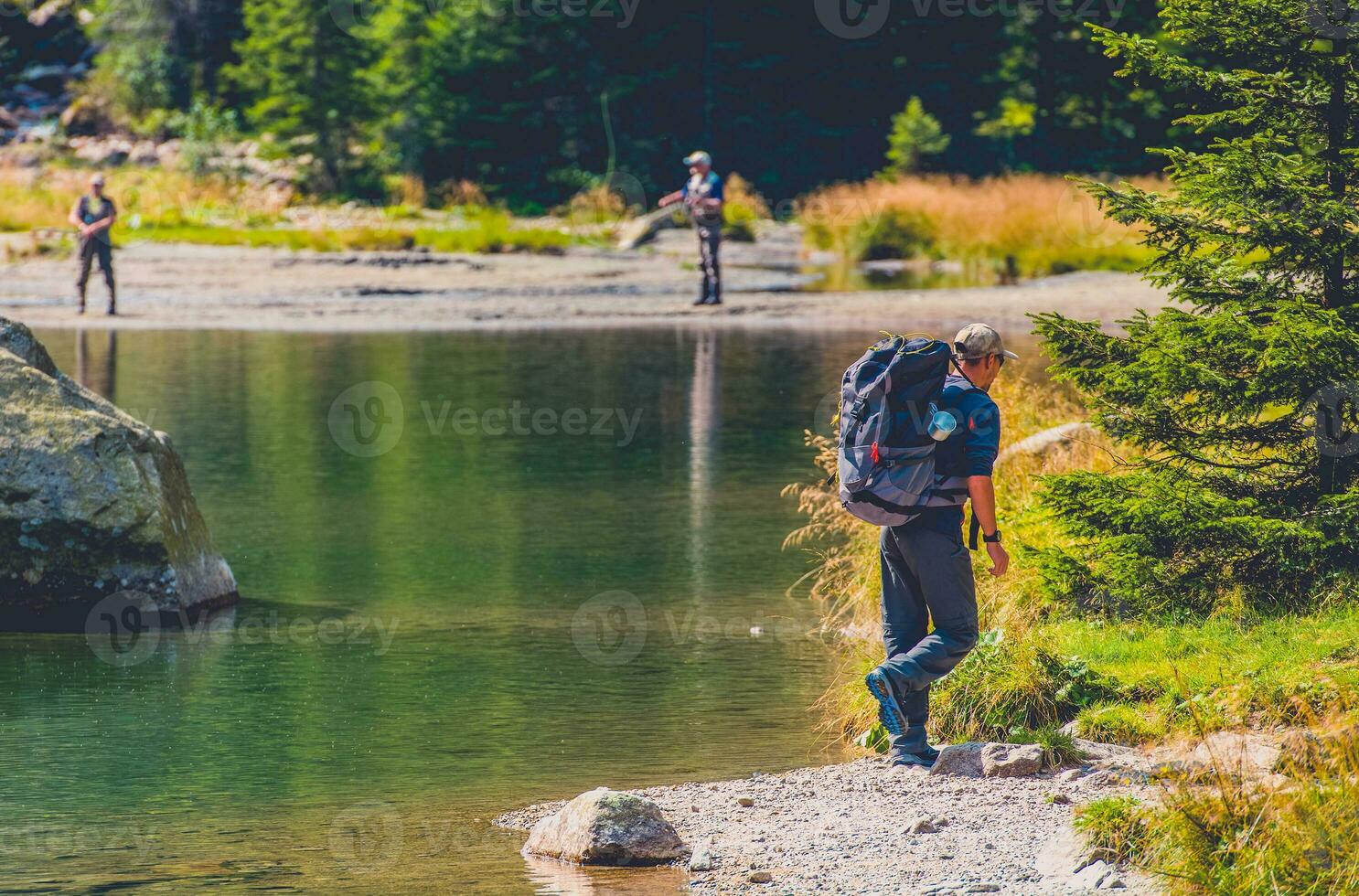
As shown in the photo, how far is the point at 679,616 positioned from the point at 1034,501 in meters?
2.15

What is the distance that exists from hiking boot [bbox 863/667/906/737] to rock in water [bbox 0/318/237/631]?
4.77 meters

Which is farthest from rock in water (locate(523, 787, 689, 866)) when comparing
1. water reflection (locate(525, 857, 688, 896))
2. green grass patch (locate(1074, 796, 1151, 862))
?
green grass patch (locate(1074, 796, 1151, 862))

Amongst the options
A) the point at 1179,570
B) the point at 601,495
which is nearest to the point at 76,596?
the point at 601,495

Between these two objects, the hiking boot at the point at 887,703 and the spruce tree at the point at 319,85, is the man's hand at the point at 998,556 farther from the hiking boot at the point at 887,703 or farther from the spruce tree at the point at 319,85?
the spruce tree at the point at 319,85

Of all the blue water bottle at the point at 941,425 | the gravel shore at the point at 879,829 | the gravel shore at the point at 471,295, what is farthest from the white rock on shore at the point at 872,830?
the gravel shore at the point at 471,295

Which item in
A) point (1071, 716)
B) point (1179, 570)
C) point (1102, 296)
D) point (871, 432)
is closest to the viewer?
point (871, 432)

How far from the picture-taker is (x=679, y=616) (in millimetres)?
11062

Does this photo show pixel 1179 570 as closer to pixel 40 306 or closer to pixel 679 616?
pixel 679 616

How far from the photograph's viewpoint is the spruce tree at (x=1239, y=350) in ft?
28.2
